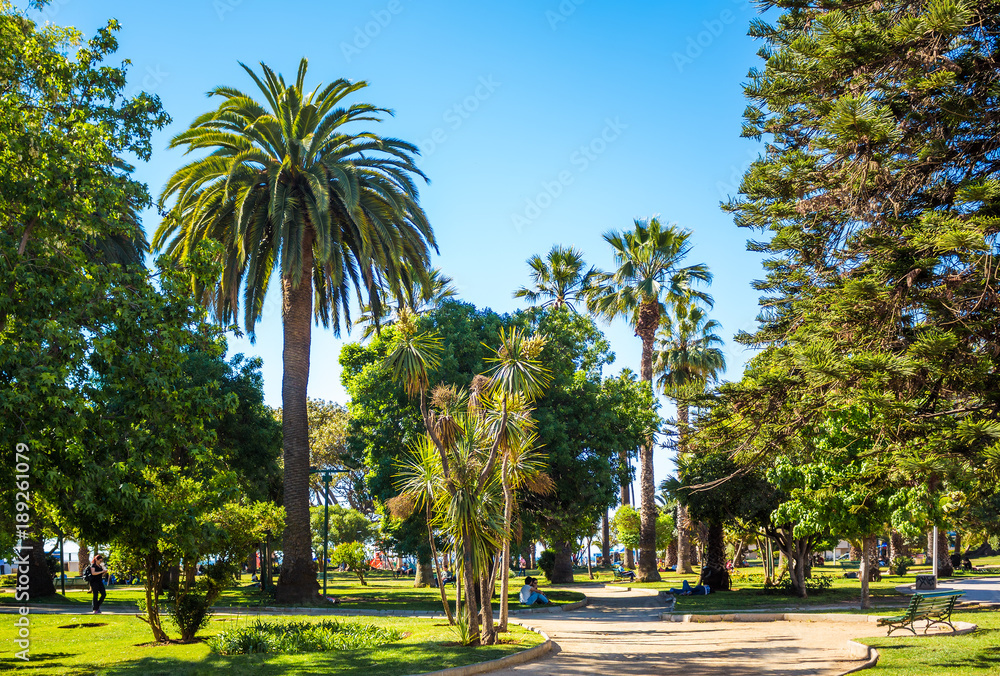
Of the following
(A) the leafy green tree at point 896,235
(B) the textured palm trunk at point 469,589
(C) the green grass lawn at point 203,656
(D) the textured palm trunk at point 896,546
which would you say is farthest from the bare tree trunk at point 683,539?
(A) the leafy green tree at point 896,235

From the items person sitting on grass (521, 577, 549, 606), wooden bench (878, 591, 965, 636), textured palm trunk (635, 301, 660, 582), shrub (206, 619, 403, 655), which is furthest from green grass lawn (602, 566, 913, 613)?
shrub (206, 619, 403, 655)

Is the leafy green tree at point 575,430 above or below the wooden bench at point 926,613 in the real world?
above

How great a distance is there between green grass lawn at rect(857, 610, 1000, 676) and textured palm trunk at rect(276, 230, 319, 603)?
49.3 feet

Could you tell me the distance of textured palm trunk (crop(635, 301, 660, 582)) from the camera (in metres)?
37.3

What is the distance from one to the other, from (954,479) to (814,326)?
2582mm

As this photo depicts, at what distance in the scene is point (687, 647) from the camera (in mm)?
15117

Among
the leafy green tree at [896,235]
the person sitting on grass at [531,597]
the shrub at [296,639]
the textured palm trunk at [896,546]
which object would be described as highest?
the leafy green tree at [896,235]

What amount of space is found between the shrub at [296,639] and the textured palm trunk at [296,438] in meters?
6.84

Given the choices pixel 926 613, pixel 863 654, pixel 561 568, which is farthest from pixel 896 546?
pixel 863 654

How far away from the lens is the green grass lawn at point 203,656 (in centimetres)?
1162

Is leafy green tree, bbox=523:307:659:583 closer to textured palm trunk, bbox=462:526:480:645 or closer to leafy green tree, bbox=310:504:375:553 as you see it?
textured palm trunk, bbox=462:526:480:645

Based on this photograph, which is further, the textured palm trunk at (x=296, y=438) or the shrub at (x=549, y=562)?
the shrub at (x=549, y=562)

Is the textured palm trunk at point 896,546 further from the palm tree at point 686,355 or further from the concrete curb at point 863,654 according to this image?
the concrete curb at point 863,654

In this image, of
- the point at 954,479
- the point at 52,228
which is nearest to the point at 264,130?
the point at 52,228
